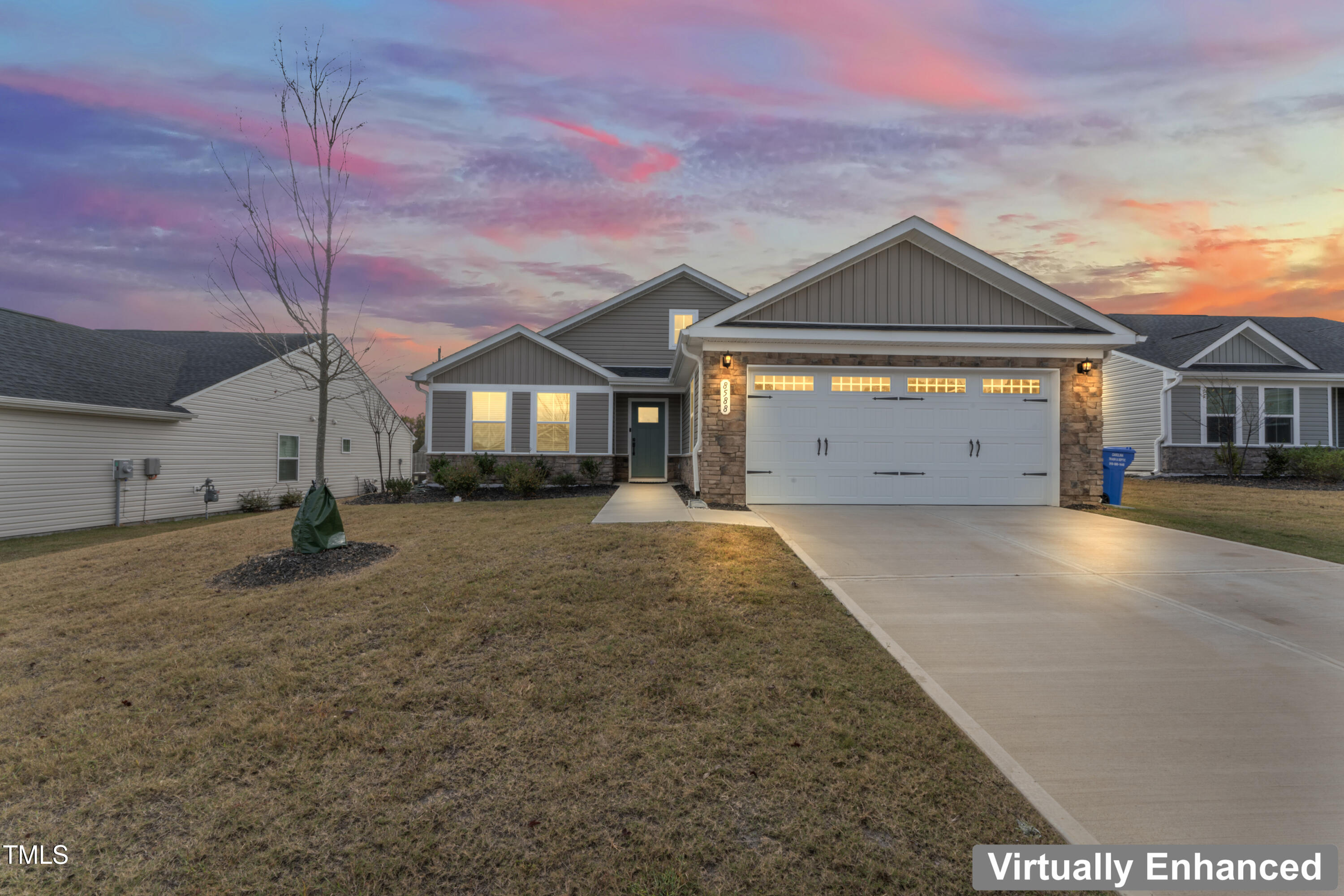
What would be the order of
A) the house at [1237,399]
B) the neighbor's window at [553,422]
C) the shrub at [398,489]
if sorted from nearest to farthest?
the shrub at [398,489] < the neighbor's window at [553,422] < the house at [1237,399]

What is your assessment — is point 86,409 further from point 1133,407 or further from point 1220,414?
point 1220,414

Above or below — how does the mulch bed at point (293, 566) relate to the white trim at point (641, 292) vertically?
below

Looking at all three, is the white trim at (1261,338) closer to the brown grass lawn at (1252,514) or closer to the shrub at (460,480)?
the brown grass lawn at (1252,514)

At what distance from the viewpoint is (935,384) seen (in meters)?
11.0

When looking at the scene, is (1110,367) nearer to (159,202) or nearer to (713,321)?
(713,321)

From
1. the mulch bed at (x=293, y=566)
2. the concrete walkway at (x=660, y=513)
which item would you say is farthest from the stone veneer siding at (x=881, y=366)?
the mulch bed at (x=293, y=566)

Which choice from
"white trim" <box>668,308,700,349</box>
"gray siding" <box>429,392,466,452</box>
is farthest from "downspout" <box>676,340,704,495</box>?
"gray siding" <box>429,392,466,452</box>

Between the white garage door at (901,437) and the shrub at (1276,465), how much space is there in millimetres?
11650

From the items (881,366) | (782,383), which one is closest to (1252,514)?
(881,366)

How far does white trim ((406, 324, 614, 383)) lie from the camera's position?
1498 centimetres

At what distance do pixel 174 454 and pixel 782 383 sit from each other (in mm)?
16694

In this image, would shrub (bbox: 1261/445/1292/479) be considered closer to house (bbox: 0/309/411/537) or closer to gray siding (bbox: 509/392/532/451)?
gray siding (bbox: 509/392/532/451)

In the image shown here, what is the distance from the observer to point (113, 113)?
12148 mm

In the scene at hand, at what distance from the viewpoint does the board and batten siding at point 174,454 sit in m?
12.6
